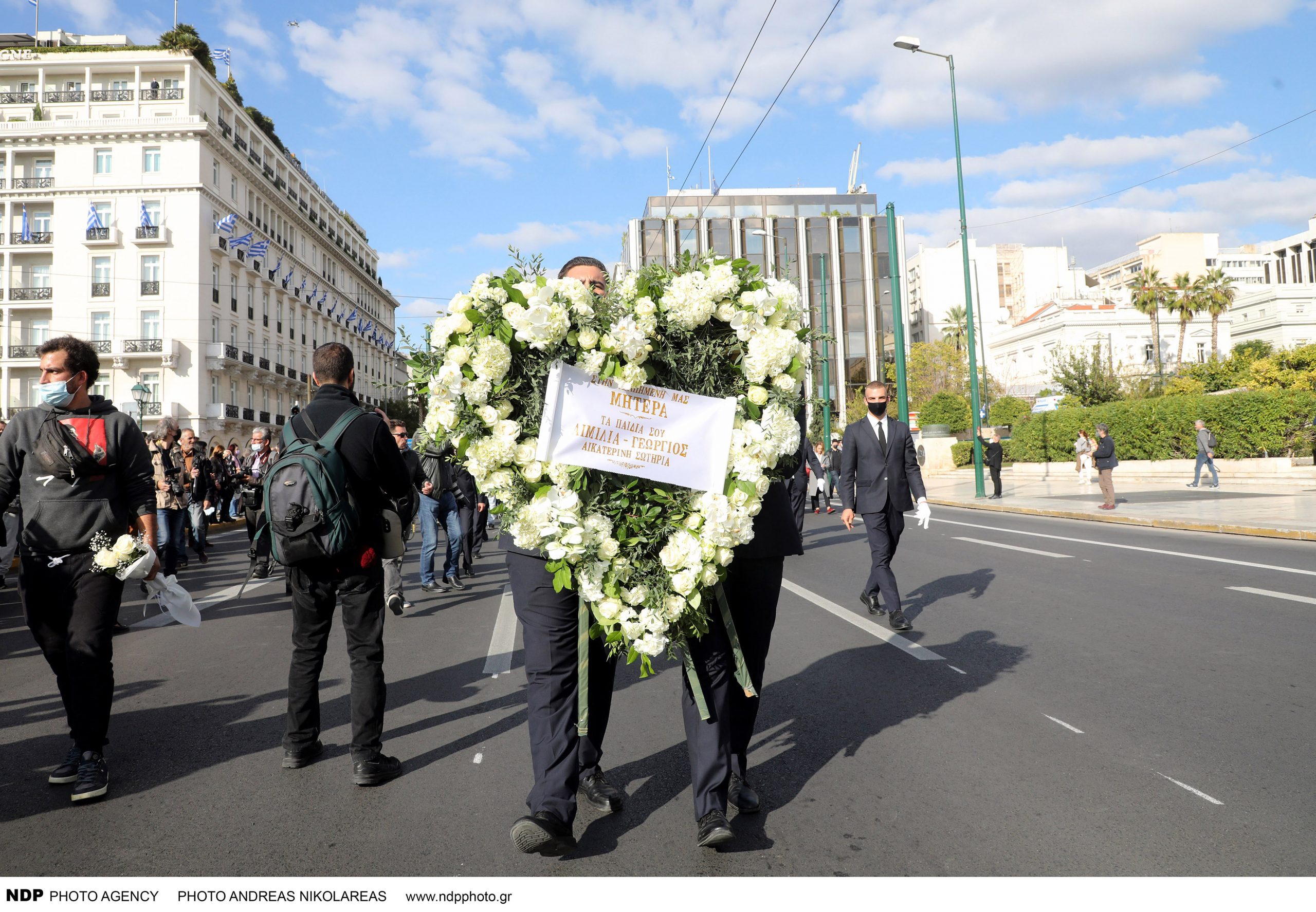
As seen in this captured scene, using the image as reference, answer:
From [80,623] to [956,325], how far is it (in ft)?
298

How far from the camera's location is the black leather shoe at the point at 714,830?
3.04 metres

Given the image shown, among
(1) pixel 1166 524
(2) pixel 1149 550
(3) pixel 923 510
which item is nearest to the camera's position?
(3) pixel 923 510

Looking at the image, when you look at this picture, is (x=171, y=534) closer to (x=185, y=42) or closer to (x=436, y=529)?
(x=436, y=529)

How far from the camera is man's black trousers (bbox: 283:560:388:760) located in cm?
395

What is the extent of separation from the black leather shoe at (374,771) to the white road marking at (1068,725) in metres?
3.18

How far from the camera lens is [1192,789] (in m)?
3.57

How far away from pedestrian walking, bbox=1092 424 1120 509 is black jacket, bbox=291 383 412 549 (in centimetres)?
1814

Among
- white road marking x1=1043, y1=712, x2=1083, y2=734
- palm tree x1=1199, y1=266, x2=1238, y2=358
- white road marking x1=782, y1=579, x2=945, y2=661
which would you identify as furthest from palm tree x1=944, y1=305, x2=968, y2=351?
white road marking x1=1043, y1=712, x2=1083, y2=734

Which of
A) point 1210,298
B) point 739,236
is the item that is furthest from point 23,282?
point 1210,298

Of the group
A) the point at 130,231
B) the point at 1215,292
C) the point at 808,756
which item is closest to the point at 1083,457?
the point at 808,756

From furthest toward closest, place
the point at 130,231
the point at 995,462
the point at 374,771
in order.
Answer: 1. the point at 130,231
2. the point at 995,462
3. the point at 374,771

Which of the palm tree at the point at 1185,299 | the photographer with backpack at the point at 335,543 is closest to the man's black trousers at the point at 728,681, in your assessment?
the photographer with backpack at the point at 335,543

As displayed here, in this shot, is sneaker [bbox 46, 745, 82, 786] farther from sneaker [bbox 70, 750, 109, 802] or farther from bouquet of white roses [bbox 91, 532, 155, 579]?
bouquet of white roses [bbox 91, 532, 155, 579]
